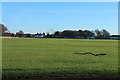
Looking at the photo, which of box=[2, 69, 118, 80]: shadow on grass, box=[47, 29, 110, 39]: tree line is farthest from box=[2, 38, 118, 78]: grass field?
box=[47, 29, 110, 39]: tree line

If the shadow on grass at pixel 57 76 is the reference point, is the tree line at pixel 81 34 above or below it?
above

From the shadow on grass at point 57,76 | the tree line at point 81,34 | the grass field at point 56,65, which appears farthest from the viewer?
the tree line at point 81,34

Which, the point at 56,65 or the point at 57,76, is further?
the point at 56,65

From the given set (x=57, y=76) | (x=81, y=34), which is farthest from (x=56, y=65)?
(x=81, y=34)

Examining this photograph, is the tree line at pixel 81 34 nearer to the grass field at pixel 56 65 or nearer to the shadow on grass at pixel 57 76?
the grass field at pixel 56 65

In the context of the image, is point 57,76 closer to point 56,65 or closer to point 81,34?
point 56,65

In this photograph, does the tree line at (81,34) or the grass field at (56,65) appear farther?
the tree line at (81,34)

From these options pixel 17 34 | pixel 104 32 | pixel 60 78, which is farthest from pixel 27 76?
pixel 17 34

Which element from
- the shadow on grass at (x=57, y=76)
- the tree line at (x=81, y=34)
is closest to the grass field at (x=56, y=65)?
the shadow on grass at (x=57, y=76)

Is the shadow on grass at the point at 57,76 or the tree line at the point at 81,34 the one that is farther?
the tree line at the point at 81,34

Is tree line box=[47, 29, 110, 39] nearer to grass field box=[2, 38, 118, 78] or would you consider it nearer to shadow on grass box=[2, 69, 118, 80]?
grass field box=[2, 38, 118, 78]

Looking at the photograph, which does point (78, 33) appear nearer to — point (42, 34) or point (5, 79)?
point (42, 34)

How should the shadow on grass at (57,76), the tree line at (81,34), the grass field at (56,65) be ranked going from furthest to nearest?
1. the tree line at (81,34)
2. the grass field at (56,65)
3. the shadow on grass at (57,76)

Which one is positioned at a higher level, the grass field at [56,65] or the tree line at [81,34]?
the tree line at [81,34]
